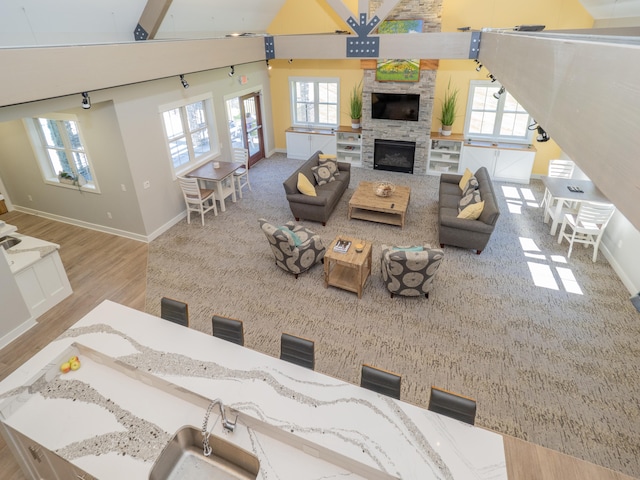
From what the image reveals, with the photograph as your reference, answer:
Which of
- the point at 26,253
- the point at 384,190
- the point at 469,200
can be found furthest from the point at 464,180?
the point at 26,253

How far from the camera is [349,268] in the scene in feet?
20.5

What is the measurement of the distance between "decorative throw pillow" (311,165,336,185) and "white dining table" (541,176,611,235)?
4.35 meters

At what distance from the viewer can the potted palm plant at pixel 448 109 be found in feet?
31.0

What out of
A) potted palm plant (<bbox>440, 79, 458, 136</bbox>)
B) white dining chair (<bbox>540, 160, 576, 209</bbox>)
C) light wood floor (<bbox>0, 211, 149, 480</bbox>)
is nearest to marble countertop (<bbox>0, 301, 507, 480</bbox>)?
light wood floor (<bbox>0, 211, 149, 480</bbox>)

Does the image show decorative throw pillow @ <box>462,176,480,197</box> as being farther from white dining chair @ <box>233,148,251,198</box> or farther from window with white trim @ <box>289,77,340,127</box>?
white dining chair @ <box>233,148,251,198</box>

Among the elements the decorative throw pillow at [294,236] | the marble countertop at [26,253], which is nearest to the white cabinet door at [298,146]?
the decorative throw pillow at [294,236]

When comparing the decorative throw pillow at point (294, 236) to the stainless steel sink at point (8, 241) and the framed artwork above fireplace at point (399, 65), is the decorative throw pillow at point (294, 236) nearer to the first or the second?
the stainless steel sink at point (8, 241)

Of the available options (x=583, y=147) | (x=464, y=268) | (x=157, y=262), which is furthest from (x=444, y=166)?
(x=583, y=147)

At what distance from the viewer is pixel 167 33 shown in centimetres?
679

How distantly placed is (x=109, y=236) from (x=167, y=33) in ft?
13.3

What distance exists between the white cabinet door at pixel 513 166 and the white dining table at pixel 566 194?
1.88 meters

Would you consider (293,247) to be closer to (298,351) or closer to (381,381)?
(298,351)

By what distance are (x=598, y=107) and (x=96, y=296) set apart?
6623 mm

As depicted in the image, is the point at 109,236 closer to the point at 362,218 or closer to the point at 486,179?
the point at 362,218
